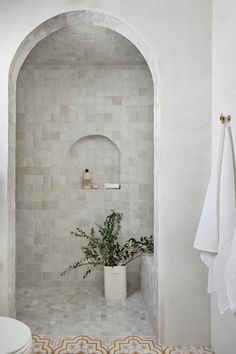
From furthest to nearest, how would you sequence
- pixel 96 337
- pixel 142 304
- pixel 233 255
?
pixel 142 304 → pixel 96 337 → pixel 233 255

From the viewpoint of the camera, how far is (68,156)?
3.35m

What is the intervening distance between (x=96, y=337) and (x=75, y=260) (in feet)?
3.80

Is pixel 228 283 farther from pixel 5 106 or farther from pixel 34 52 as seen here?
pixel 34 52

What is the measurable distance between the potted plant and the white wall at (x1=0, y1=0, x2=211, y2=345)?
36.7 inches

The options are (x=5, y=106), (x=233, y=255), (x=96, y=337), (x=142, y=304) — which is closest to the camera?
(x=233, y=255)

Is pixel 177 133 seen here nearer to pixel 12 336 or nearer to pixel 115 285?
pixel 12 336

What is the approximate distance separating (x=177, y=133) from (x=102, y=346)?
4.79ft

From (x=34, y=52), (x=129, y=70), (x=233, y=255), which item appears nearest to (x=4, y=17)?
(x=34, y=52)

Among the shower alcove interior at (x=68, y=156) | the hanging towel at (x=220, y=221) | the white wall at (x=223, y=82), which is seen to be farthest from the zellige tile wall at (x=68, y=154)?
the hanging towel at (x=220, y=221)

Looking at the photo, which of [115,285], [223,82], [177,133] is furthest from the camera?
[115,285]

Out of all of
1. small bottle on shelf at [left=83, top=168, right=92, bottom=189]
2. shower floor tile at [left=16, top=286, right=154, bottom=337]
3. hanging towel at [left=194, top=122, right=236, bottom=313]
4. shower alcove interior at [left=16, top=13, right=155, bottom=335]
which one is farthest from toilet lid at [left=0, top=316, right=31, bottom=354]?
small bottle on shelf at [left=83, top=168, right=92, bottom=189]

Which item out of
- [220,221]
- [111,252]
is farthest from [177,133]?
[111,252]

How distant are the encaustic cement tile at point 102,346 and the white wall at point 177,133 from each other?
0.07 metres

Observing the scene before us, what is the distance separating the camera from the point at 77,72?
10.8 ft
